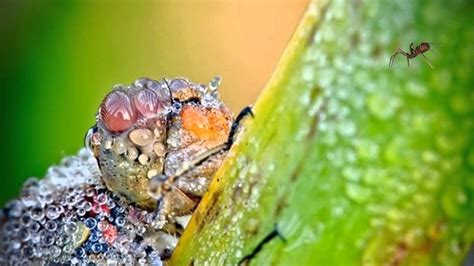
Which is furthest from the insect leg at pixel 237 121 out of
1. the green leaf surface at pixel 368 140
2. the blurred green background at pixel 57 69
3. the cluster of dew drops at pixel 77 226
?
the blurred green background at pixel 57 69

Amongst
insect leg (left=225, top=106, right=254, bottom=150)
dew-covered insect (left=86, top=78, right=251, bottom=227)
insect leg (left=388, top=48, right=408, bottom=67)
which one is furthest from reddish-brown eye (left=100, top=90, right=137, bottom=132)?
insect leg (left=388, top=48, right=408, bottom=67)

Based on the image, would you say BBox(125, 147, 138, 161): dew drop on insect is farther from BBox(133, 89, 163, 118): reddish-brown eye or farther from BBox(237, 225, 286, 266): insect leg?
BBox(237, 225, 286, 266): insect leg

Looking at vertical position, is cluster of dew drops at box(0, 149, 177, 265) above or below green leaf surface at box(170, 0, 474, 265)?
above

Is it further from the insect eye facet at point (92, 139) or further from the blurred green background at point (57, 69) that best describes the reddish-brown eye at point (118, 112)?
the blurred green background at point (57, 69)

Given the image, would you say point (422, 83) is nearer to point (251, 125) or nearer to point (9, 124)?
point (251, 125)

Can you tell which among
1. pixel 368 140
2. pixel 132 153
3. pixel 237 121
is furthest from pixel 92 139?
pixel 368 140

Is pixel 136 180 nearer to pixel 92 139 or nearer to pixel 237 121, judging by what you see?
pixel 92 139
